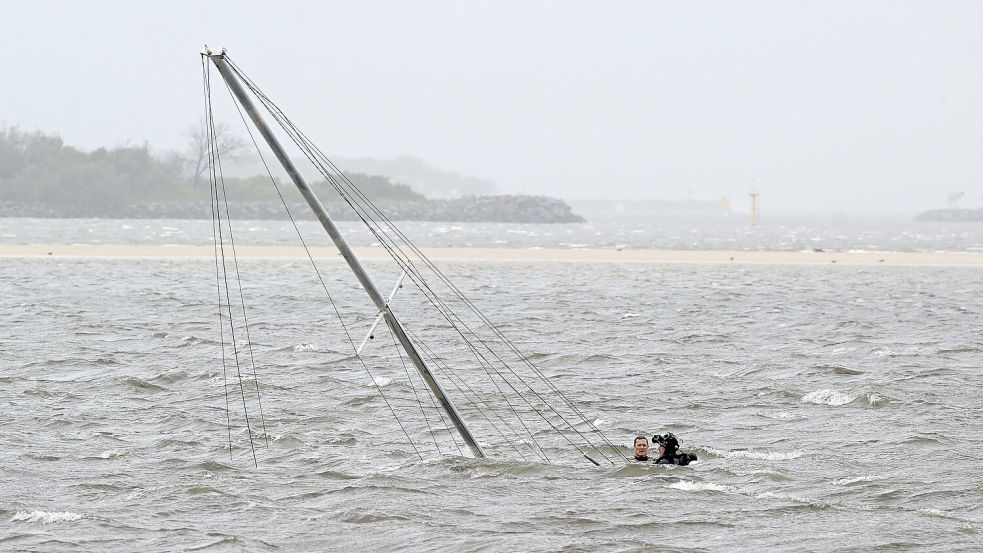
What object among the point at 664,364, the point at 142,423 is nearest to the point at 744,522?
the point at 142,423

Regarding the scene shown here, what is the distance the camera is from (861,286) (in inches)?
2461

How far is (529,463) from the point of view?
21562 mm

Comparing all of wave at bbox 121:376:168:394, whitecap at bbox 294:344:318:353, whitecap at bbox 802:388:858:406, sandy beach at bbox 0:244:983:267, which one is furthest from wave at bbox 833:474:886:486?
sandy beach at bbox 0:244:983:267

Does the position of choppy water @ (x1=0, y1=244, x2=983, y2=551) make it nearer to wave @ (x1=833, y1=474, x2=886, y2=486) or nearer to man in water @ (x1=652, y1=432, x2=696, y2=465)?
wave @ (x1=833, y1=474, x2=886, y2=486)

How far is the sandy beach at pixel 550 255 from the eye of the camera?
3233 inches

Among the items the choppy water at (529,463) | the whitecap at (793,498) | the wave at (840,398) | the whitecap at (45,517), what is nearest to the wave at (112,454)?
the choppy water at (529,463)

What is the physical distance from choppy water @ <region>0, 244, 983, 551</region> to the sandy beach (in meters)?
35.5

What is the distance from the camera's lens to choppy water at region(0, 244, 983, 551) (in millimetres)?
17344

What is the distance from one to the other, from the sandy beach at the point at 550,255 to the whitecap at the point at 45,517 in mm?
62794

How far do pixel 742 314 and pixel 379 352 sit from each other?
655 inches

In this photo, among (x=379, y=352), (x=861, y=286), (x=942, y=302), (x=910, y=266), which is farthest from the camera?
(x=910, y=266)

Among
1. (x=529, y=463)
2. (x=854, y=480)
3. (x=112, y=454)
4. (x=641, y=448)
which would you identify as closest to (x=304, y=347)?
(x=112, y=454)

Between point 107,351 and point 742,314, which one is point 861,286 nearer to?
point 742,314

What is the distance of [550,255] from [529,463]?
67671 millimetres
